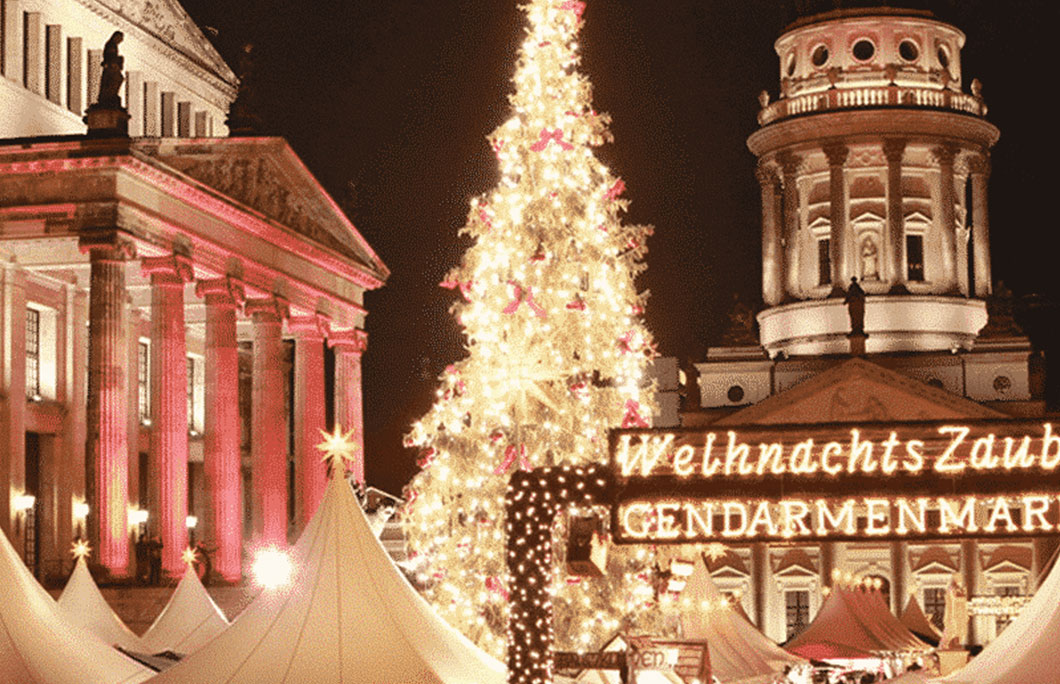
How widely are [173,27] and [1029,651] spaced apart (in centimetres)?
4818

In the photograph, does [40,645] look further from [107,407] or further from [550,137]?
[107,407]

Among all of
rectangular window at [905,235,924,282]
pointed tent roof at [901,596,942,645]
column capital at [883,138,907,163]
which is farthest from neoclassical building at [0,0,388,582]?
rectangular window at [905,235,924,282]

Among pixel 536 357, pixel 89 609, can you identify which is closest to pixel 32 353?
pixel 89 609

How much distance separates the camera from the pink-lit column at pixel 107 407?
169ft

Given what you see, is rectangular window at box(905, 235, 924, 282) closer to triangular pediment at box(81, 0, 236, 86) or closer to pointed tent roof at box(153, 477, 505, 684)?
triangular pediment at box(81, 0, 236, 86)

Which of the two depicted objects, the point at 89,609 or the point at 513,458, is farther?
the point at 89,609

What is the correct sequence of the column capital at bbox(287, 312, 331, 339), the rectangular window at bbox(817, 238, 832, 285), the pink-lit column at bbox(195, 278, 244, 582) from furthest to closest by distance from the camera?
1. the rectangular window at bbox(817, 238, 832, 285)
2. the column capital at bbox(287, 312, 331, 339)
3. the pink-lit column at bbox(195, 278, 244, 582)

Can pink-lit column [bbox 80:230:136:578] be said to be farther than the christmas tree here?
Yes

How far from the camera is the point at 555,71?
34375 mm

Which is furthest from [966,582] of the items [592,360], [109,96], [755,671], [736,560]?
[592,360]

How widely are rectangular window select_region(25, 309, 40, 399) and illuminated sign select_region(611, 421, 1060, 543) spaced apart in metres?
38.6

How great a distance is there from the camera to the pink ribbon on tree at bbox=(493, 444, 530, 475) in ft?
110

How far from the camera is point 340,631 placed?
1091 inches

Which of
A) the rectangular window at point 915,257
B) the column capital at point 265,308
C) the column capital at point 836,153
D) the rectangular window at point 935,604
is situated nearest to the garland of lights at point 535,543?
the column capital at point 265,308
